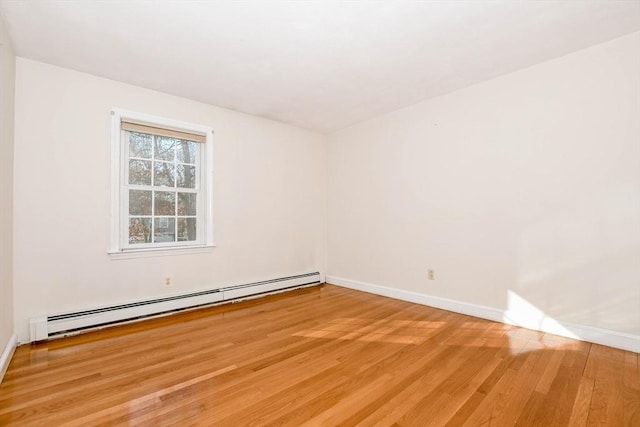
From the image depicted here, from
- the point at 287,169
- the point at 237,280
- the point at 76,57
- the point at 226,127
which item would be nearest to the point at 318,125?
the point at 287,169

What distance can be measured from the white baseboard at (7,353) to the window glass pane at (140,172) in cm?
164

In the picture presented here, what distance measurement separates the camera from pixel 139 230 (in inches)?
129

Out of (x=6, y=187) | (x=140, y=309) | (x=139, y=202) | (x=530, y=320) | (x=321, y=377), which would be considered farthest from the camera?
(x=139, y=202)

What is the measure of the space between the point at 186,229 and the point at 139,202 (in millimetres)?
600

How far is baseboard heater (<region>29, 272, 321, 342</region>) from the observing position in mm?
2607

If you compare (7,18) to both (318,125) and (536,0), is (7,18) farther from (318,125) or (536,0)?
(536,0)

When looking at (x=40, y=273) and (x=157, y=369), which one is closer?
(x=157, y=369)

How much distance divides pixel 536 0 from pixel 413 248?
2.61 m

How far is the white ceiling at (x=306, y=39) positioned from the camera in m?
2.06

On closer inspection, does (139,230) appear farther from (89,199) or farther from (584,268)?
(584,268)

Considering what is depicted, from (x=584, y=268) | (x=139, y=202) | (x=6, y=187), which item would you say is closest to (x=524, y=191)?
(x=584, y=268)

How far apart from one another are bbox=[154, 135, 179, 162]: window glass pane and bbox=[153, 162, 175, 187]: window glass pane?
81 millimetres

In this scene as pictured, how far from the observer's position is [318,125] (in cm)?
455

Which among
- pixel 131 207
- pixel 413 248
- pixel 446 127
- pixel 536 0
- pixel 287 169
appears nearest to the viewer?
pixel 536 0
